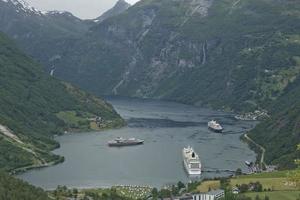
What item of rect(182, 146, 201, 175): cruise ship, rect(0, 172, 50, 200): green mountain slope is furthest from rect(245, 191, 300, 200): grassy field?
rect(182, 146, 201, 175): cruise ship

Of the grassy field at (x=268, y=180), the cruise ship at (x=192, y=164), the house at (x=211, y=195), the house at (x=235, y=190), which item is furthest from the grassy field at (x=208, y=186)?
the cruise ship at (x=192, y=164)

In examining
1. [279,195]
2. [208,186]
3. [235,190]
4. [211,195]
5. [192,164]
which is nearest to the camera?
[279,195]

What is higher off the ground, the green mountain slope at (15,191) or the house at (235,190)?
the green mountain slope at (15,191)

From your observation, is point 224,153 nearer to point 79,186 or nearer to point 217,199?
point 79,186

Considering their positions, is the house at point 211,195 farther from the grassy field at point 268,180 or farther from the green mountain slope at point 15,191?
the green mountain slope at point 15,191

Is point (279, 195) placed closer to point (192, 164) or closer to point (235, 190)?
point (235, 190)

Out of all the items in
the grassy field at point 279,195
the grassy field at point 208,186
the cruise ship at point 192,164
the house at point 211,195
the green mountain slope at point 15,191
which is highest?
the green mountain slope at point 15,191

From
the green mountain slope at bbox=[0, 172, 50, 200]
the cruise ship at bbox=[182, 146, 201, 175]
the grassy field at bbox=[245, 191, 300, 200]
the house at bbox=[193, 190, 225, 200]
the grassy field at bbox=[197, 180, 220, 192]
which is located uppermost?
the green mountain slope at bbox=[0, 172, 50, 200]

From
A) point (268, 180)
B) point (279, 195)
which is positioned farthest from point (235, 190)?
point (279, 195)

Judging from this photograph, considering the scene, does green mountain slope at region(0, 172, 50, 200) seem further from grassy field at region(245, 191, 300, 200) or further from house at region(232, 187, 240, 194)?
grassy field at region(245, 191, 300, 200)

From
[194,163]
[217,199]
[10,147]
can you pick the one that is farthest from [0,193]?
[10,147]

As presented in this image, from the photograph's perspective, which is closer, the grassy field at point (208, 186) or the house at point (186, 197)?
the house at point (186, 197)
